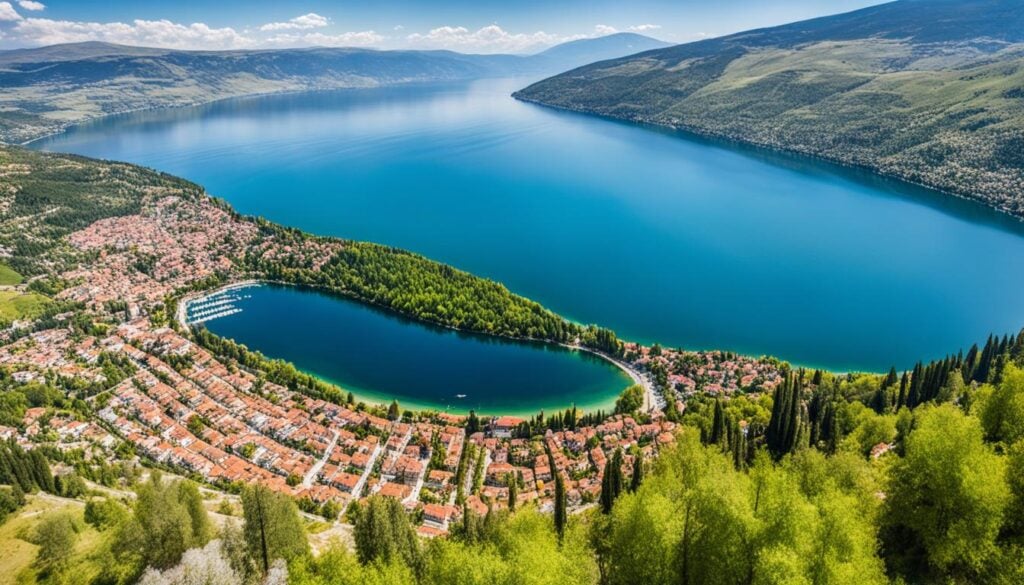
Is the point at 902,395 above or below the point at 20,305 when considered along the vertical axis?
above

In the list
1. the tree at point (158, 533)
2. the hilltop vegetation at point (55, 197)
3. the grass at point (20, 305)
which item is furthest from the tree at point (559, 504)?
the hilltop vegetation at point (55, 197)

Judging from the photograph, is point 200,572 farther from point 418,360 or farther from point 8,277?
point 8,277

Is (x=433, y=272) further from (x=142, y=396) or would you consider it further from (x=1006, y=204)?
(x=1006, y=204)

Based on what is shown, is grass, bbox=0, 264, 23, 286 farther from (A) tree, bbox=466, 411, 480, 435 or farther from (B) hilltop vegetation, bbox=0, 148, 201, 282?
(A) tree, bbox=466, 411, 480, 435

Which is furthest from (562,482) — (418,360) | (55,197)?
(55,197)

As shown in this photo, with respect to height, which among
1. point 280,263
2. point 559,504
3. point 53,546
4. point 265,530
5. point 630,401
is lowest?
point 53,546

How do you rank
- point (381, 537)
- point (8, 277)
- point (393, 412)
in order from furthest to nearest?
point (8, 277), point (393, 412), point (381, 537)

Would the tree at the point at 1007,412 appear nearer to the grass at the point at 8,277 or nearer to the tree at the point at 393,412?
the tree at the point at 393,412
